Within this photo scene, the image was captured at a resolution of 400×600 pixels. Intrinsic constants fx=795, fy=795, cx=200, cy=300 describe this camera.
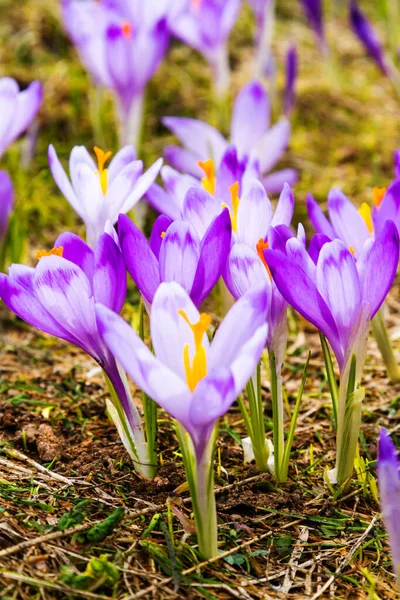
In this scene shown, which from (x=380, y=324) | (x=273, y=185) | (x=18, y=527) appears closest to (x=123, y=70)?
(x=273, y=185)

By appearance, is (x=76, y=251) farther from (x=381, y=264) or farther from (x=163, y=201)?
(x=381, y=264)

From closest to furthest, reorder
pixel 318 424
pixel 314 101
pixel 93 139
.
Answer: pixel 318 424 → pixel 93 139 → pixel 314 101

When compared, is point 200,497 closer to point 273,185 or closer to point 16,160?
point 273,185

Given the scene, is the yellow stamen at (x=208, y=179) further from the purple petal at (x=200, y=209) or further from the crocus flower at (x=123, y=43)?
the crocus flower at (x=123, y=43)

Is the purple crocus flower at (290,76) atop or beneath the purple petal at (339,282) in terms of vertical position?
atop

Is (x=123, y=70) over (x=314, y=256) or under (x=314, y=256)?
over

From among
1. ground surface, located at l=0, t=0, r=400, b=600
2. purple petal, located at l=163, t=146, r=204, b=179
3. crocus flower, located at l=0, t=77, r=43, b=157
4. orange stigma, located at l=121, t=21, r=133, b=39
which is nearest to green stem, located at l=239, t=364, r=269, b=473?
ground surface, located at l=0, t=0, r=400, b=600

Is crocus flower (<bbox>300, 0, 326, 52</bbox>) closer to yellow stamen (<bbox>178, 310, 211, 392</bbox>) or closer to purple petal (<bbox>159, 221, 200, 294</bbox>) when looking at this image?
purple petal (<bbox>159, 221, 200, 294</bbox>)

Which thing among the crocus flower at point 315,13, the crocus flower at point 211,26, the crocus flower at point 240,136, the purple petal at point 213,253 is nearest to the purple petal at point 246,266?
the purple petal at point 213,253
